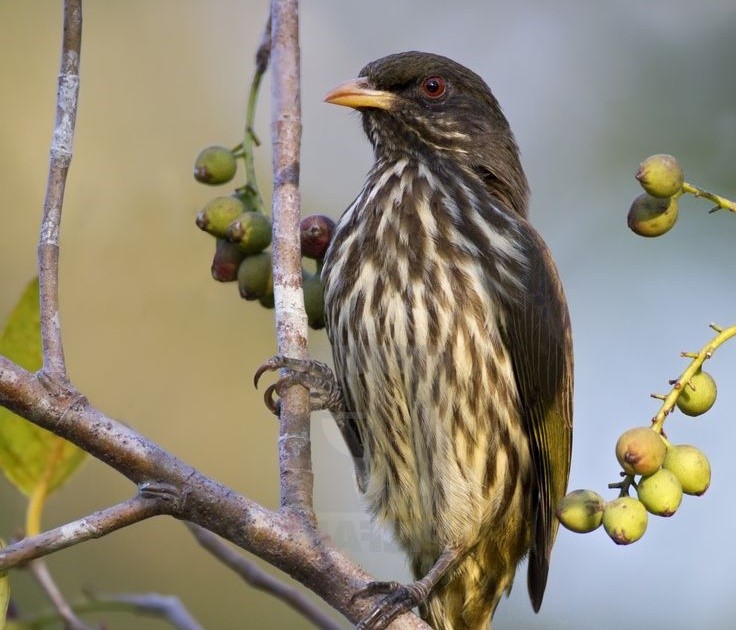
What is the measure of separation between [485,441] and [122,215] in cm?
345

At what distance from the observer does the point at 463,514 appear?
366 centimetres

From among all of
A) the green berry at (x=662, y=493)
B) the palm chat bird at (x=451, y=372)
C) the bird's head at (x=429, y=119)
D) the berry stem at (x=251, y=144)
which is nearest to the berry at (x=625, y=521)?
the green berry at (x=662, y=493)

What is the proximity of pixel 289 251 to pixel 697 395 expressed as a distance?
3.40ft

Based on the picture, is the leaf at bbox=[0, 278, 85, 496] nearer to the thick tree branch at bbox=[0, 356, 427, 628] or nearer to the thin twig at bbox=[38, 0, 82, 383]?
the thin twig at bbox=[38, 0, 82, 383]

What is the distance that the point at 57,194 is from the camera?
8.49ft

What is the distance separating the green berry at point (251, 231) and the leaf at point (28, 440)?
1.68ft

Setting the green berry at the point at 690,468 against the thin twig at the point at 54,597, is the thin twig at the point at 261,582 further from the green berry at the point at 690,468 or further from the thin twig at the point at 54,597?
the green berry at the point at 690,468

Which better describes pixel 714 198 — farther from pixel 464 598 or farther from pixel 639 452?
pixel 464 598

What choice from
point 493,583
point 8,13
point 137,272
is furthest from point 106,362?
point 493,583

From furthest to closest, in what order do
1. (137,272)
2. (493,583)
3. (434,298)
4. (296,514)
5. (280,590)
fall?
(137,272) → (493,583) → (434,298) → (280,590) → (296,514)

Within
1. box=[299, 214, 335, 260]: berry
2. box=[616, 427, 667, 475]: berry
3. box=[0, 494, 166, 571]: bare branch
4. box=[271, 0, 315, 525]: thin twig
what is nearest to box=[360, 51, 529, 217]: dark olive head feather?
box=[299, 214, 335, 260]: berry

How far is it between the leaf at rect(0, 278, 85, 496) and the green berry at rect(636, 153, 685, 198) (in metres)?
1.42

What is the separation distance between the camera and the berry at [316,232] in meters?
3.66

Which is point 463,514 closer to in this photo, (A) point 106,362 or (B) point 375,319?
(B) point 375,319
